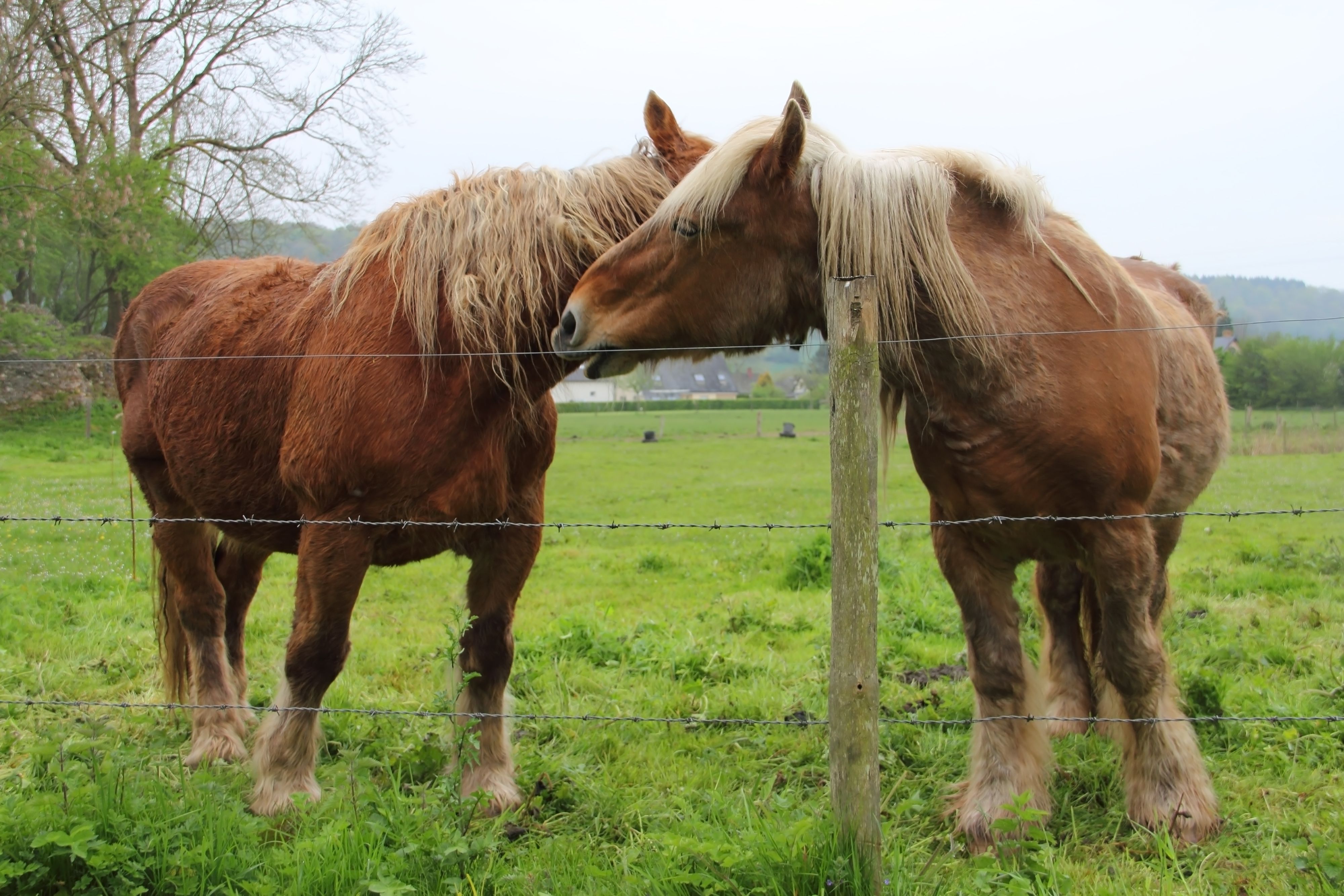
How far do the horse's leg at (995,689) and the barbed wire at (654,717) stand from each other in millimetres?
56

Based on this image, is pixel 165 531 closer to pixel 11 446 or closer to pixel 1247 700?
pixel 1247 700

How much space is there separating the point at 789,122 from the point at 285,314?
217 centimetres

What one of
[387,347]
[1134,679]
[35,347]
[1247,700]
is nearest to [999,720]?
[1134,679]

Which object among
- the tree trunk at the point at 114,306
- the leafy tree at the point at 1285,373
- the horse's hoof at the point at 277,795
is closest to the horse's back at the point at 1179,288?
the leafy tree at the point at 1285,373

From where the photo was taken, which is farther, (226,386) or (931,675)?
(931,675)

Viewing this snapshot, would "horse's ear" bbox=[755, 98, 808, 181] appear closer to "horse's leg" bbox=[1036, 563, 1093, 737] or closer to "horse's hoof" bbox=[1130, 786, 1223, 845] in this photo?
"horse's leg" bbox=[1036, 563, 1093, 737]

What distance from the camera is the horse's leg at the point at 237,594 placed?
14.5ft

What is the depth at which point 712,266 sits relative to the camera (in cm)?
280

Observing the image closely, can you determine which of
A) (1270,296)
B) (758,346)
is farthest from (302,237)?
(1270,296)

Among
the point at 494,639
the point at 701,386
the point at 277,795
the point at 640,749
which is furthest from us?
the point at 701,386

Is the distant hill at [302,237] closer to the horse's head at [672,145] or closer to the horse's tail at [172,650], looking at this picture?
the horse's tail at [172,650]

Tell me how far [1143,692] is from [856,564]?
4.82 ft

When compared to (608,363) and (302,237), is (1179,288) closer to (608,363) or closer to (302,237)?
(608,363)

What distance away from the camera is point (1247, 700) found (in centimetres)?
391
